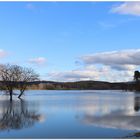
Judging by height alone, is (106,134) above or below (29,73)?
below

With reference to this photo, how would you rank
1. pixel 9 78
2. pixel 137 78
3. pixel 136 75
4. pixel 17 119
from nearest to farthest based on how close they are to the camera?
pixel 17 119 < pixel 9 78 < pixel 136 75 < pixel 137 78

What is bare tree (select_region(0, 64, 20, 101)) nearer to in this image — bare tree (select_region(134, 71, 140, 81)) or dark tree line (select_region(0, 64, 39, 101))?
dark tree line (select_region(0, 64, 39, 101))

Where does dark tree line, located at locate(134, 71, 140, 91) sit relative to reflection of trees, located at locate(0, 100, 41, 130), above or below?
above

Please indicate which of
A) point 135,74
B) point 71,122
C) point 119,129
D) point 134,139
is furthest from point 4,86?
point 135,74

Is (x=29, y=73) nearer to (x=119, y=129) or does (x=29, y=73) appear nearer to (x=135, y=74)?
(x=119, y=129)

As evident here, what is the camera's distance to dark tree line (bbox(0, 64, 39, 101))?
66.6 meters

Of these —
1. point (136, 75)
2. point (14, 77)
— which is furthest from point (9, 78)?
point (136, 75)

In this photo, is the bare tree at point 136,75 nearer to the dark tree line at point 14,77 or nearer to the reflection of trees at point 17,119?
the dark tree line at point 14,77

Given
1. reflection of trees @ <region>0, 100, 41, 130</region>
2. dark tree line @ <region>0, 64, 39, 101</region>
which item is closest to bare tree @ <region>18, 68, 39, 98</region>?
dark tree line @ <region>0, 64, 39, 101</region>

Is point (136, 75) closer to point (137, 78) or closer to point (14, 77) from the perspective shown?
point (137, 78)

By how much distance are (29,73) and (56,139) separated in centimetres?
5556

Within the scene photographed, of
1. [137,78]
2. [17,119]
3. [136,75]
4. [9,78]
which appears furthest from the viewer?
[137,78]

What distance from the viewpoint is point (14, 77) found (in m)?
67.7

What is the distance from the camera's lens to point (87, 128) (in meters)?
21.6
